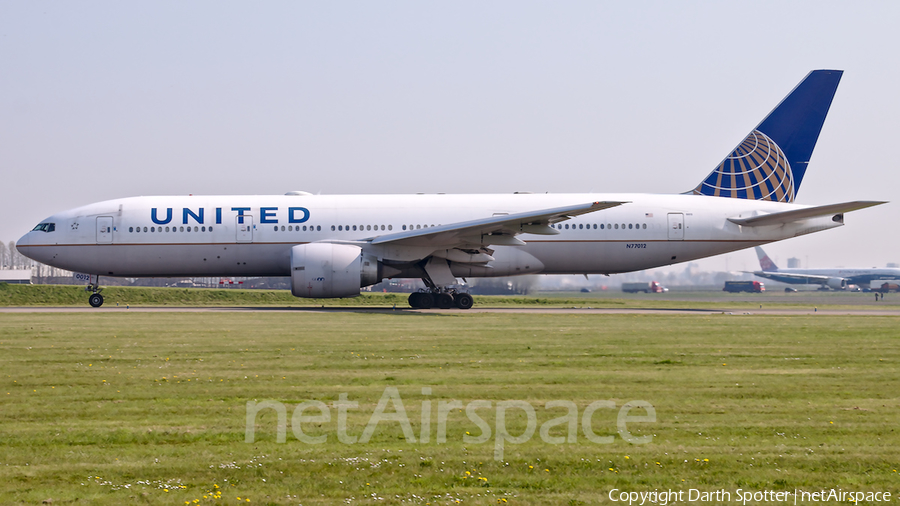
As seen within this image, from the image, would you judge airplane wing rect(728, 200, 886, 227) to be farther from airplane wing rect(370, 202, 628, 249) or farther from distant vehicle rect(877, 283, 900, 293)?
distant vehicle rect(877, 283, 900, 293)

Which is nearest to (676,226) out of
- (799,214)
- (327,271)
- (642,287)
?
(799,214)

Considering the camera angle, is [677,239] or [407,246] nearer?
[407,246]

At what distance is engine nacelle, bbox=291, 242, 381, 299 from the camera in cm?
2438

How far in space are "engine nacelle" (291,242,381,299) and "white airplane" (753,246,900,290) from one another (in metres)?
71.2

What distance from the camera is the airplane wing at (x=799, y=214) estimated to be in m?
24.4

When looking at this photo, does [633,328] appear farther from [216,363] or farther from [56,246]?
[56,246]

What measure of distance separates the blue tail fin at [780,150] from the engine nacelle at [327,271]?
43.8 feet

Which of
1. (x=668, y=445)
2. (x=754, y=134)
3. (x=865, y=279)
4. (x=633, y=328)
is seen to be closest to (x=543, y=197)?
(x=754, y=134)

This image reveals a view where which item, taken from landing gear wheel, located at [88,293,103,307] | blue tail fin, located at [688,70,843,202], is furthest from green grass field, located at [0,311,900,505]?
blue tail fin, located at [688,70,843,202]

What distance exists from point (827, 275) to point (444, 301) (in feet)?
266

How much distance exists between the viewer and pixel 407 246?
25.2 m

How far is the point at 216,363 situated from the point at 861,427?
321 inches

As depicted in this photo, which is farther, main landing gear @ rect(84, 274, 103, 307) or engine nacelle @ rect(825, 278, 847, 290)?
engine nacelle @ rect(825, 278, 847, 290)

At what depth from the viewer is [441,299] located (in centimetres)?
2633
